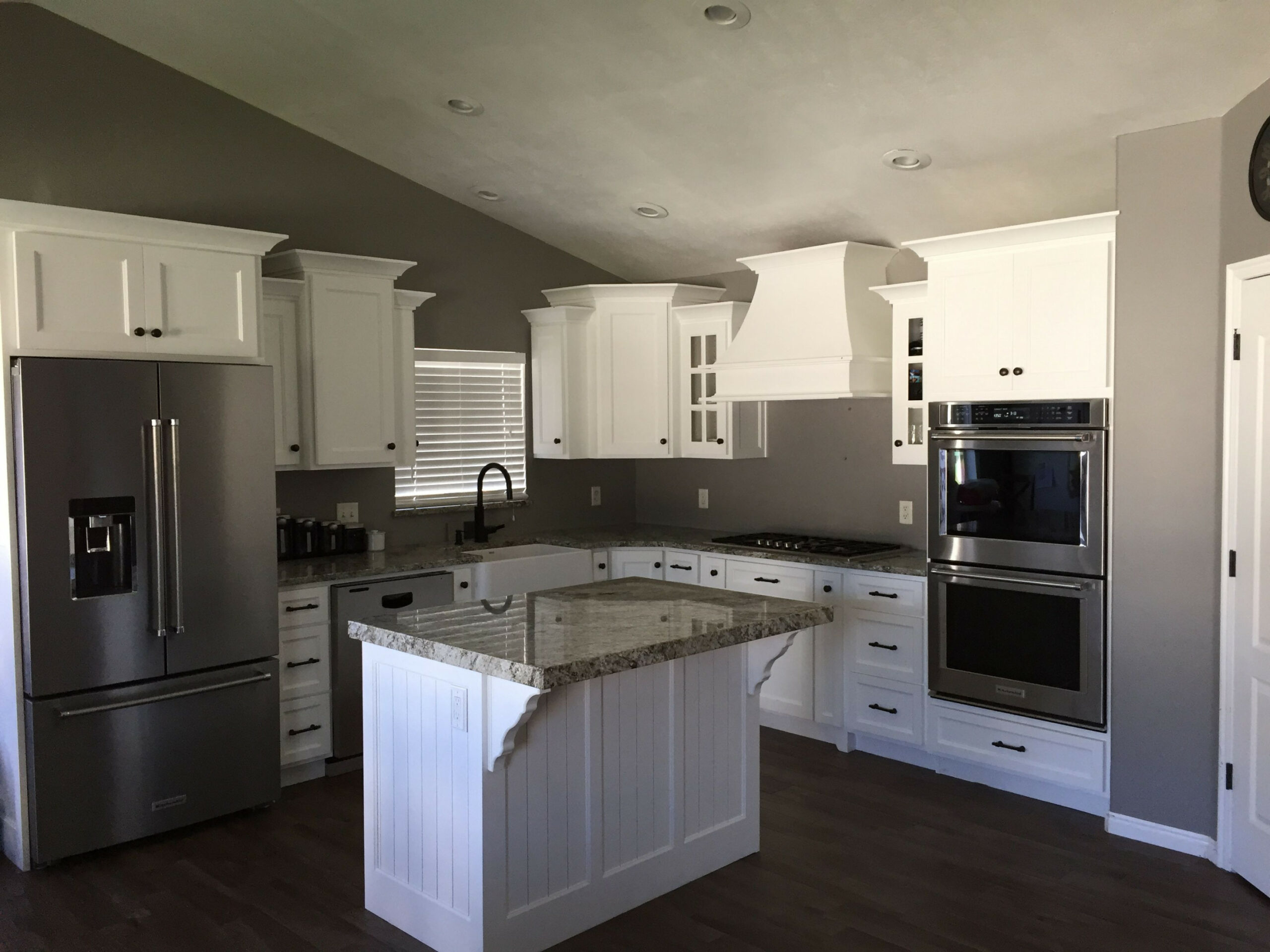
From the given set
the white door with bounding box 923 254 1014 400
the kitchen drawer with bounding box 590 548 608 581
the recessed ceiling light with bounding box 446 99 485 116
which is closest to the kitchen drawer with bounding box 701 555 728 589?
the kitchen drawer with bounding box 590 548 608 581

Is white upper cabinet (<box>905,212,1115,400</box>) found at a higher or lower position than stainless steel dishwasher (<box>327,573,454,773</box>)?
higher

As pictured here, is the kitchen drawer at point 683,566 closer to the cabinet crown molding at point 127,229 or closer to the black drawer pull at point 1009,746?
the black drawer pull at point 1009,746

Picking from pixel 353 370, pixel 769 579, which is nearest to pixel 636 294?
pixel 353 370

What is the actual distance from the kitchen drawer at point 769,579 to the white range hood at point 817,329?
0.81 m

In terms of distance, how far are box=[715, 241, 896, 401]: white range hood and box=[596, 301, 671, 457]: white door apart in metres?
0.68

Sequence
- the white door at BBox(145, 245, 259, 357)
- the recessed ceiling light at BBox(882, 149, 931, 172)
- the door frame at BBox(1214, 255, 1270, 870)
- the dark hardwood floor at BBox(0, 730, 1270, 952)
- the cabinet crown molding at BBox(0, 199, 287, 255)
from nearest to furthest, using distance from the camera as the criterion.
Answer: the dark hardwood floor at BBox(0, 730, 1270, 952)
the door frame at BBox(1214, 255, 1270, 870)
the cabinet crown molding at BBox(0, 199, 287, 255)
the white door at BBox(145, 245, 259, 357)
the recessed ceiling light at BBox(882, 149, 931, 172)

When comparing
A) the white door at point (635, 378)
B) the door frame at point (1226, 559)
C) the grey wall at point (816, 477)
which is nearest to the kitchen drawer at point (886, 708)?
the grey wall at point (816, 477)

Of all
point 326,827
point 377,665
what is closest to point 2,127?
point 377,665

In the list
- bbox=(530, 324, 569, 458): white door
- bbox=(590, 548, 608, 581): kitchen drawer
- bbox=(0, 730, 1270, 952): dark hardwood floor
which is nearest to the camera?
bbox=(0, 730, 1270, 952): dark hardwood floor

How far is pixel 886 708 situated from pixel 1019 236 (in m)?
2.08

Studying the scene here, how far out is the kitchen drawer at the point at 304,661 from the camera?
422cm

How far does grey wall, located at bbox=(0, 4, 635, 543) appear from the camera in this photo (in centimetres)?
405

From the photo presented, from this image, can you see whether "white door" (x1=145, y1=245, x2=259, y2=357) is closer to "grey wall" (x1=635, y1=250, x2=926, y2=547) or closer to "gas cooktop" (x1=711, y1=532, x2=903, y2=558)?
"gas cooktop" (x1=711, y1=532, x2=903, y2=558)

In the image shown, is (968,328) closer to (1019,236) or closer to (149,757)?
(1019,236)
